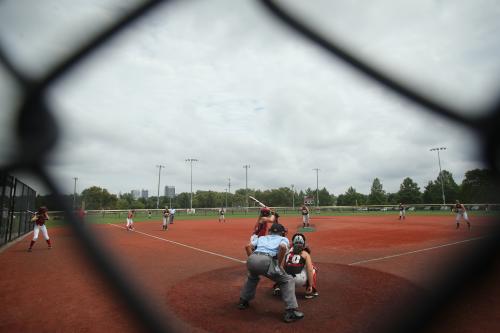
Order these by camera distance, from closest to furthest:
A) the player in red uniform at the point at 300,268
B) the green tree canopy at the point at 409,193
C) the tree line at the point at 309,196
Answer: the player in red uniform at the point at 300,268
the tree line at the point at 309,196
the green tree canopy at the point at 409,193

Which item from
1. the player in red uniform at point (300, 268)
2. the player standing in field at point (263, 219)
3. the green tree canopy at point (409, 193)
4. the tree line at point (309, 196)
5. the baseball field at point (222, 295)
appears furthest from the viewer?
the green tree canopy at point (409, 193)

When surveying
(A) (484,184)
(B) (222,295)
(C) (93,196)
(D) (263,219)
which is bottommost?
(B) (222,295)

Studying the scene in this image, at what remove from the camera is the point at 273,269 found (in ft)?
15.1

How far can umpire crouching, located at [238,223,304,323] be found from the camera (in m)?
4.42

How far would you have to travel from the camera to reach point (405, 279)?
20.4 feet

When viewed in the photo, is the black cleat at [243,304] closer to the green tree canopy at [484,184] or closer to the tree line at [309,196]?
the green tree canopy at [484,184]

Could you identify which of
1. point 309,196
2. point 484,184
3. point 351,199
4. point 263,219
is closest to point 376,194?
point 351,199

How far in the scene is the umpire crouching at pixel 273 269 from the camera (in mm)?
4418

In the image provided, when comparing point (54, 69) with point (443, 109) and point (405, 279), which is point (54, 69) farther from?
point (405, 279)

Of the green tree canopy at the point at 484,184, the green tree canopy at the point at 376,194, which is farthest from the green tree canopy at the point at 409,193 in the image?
the green tree canopy at the point at 484,184

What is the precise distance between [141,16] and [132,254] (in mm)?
9822

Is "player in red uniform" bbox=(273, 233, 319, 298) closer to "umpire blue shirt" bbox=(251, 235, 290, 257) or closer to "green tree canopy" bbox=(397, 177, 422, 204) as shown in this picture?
"umpire blue shirt" bbox=(251, 235, 290, 257)

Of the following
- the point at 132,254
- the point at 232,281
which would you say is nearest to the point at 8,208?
the point at 132,254

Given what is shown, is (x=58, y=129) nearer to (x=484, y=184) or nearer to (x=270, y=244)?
(x=484, y=184)
